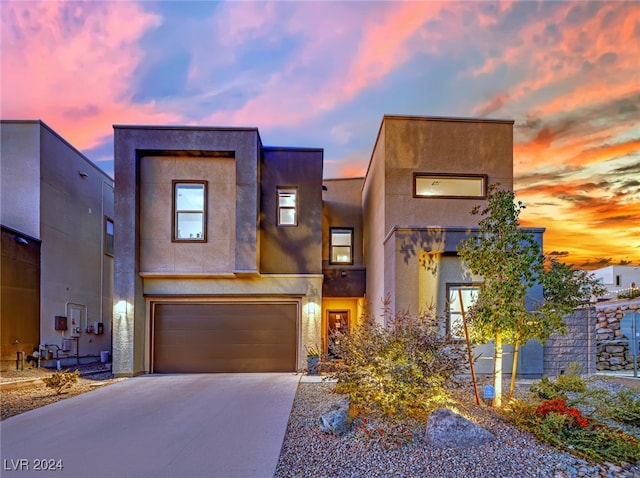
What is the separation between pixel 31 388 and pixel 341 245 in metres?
9.11

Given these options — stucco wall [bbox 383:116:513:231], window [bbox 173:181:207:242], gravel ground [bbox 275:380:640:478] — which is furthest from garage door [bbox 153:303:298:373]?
gravel ground [bbox 275:380:640:478]

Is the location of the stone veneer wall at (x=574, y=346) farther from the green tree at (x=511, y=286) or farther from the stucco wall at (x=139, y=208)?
the stucco wall at (x=139, y=208)

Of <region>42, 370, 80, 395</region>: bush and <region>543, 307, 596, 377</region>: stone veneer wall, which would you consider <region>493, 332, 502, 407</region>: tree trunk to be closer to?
<region>543, 307, 596, 377</region>: stone veneer wall

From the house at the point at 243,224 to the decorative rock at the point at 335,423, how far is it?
457cm

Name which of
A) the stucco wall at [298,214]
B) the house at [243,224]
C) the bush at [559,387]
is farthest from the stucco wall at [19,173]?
the bush at [559,387]

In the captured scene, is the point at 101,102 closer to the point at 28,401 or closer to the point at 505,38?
the point at 28,401

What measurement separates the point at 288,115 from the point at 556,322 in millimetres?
9610

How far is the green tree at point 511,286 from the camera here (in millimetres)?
5422

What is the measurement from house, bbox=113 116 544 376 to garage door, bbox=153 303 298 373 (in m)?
0.03

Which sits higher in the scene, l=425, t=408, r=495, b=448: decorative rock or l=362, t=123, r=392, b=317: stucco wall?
l=362, t=123, r=392, b=317: stucco wall

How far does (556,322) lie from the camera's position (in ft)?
17.8

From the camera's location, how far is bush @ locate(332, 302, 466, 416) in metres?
4.61

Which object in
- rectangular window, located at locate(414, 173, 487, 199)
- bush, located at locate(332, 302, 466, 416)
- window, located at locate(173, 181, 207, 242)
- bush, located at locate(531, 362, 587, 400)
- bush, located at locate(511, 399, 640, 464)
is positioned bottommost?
bush, located at locate(531, 362, 587, 400)

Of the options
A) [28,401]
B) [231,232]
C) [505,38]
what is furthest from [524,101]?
[28,401]
